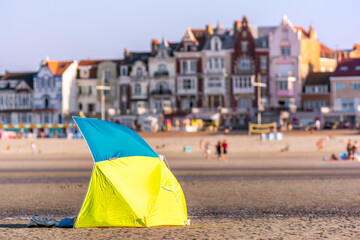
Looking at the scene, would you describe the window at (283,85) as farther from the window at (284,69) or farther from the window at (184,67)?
the window at (184,67)

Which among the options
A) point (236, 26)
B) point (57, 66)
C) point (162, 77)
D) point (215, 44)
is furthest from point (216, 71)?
point (57, 66)

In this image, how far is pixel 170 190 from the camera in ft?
43.3

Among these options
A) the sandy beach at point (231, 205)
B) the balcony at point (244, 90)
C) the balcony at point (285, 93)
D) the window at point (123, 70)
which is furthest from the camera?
the window at point (123, 70)

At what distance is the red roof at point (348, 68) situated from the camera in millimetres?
78750

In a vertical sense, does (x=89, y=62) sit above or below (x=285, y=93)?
above

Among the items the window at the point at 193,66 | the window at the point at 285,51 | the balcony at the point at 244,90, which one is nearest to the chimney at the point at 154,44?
the window at the point at 193,66

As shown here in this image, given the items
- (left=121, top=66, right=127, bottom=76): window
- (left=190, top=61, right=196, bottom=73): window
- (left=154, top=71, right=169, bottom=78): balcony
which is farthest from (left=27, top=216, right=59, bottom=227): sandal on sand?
(left=121, top=66, right=127, bottom=76): window

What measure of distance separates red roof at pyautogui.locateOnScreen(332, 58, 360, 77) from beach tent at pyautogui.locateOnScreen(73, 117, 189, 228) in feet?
226

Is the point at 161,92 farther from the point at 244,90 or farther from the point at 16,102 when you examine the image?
the point at 16,102

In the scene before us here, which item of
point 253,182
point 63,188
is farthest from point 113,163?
point 253,182

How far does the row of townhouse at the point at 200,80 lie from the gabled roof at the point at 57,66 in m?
0.14

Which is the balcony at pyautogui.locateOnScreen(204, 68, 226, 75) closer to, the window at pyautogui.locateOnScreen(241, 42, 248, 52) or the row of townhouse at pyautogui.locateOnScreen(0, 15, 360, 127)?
the row of townhouse at pyautogui.locateOnScreen(0, 15, 360, 127)

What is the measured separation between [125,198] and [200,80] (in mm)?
70100

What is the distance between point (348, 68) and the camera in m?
79.8
